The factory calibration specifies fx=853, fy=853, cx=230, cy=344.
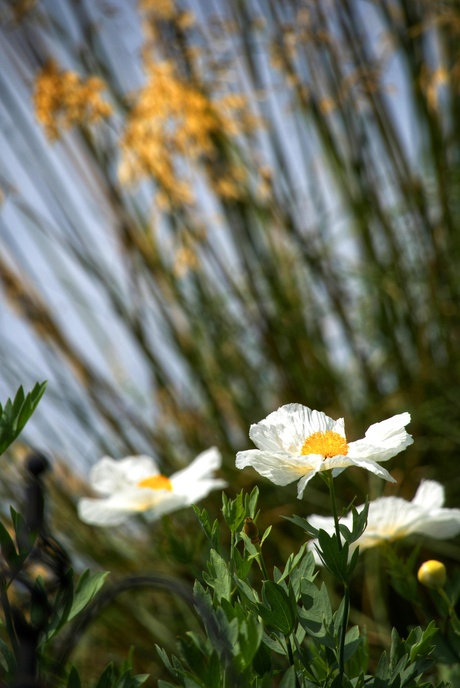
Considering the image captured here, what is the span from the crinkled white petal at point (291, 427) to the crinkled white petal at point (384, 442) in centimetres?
2

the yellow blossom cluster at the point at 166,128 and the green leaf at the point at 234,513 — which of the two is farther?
the yellow blossom cluster at the point at 166,128

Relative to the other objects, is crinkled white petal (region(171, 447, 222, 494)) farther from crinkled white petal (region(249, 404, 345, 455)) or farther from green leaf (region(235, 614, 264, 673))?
green leaf (region(235, 614, 264, 673))

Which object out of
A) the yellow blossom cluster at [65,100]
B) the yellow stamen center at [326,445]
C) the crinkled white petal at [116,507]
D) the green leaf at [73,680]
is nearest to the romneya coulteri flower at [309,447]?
the yellow stamen center at [326,445]

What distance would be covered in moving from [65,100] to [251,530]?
866 mm

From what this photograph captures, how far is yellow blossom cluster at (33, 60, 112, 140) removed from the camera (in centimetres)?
110

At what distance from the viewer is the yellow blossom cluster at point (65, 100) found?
110 cm

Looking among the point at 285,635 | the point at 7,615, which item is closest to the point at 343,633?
the point at 285,635

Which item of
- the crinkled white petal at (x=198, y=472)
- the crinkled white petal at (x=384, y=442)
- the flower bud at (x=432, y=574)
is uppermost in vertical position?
the crinkled white petal at (x=384, y=442)

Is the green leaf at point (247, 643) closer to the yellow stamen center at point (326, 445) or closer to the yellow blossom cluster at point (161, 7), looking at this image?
the yellow stamen center at point (326, 445)

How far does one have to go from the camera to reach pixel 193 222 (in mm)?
1249

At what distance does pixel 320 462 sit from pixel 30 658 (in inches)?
6.7

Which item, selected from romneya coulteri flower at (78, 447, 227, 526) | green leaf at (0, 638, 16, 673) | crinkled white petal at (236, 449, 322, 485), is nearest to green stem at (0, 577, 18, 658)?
green leaf at (0, 638, 16, 673)

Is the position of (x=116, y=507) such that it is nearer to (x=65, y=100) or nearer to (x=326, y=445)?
(x=326, y=445)

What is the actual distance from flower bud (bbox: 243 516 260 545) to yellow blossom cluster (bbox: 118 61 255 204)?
0.86 metres
